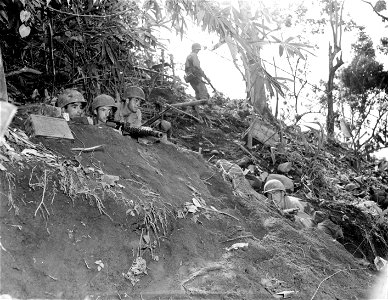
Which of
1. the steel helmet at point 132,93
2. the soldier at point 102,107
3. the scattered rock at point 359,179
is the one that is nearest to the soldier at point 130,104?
the steel helmet at point 132,93

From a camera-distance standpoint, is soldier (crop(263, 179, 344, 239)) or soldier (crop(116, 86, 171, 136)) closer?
soldier (crop(263, 179, 344, 239))

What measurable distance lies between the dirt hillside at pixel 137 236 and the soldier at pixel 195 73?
5562 millimetres

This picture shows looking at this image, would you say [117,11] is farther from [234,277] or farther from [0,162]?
[234,277]

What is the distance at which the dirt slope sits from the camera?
346 cm

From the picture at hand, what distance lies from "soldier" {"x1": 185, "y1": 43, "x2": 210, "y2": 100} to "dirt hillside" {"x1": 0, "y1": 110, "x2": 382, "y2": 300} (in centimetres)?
556

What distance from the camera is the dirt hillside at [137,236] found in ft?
11.4

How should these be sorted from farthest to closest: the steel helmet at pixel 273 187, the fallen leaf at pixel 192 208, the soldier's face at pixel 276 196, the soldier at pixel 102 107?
the steel helmet at pixel 273 187 → the soldier's face at pixel 276 196 → the soldier at pixel 102 107 → the fallen leaf at pixel 192 208

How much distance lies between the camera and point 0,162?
12.6 feet

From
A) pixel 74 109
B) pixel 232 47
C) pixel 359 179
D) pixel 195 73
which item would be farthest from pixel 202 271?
pixel 359 179

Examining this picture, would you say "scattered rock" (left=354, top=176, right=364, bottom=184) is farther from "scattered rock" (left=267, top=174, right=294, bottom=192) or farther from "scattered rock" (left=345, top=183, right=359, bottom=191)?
"scattered rock" (left=267, top=174, right=294, bottom=192)

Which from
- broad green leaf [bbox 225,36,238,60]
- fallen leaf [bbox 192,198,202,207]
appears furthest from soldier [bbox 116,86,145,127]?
broad green leaf [bbox 225,36,238,60]

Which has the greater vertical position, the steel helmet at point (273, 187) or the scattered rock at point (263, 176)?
the steel helmet at point (273, 187)

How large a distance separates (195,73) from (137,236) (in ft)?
24.6

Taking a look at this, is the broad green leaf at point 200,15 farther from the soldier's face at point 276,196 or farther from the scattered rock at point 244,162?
the scattered rock at point 244,162
